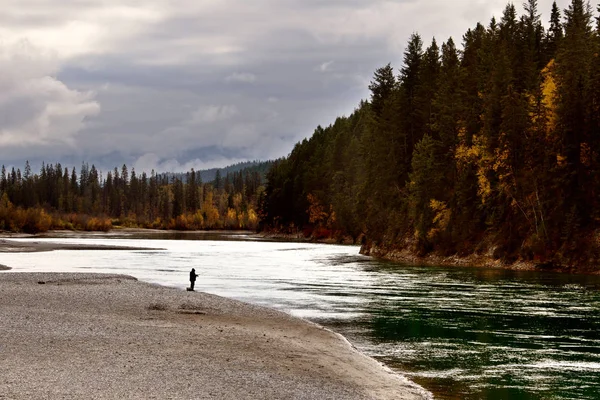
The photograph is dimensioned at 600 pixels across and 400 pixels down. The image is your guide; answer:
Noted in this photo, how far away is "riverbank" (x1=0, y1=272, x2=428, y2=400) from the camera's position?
56.5ft

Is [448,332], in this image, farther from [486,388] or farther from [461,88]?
[461,88]

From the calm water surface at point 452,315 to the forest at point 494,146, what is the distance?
10655 millimetres

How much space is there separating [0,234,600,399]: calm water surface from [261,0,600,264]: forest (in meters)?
10.7

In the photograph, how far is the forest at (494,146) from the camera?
72.6 m

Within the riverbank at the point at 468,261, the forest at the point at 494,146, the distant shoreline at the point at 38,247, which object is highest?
the forest at the point at 494,146

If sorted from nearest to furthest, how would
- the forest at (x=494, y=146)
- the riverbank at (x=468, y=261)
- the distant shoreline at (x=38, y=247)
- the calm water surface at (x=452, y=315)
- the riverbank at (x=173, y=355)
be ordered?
the riverbank at (x=173, y=355) → the calm water surface at (x=452, y=315) → the riverbank at (x=468, y=261) → the forest at (x=494, y=146) → the distant shoreline at (x=38, y=247)

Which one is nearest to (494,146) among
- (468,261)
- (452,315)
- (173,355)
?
(468,261)

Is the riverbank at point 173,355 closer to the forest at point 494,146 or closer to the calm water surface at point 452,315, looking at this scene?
the calm water surface at point 452,315

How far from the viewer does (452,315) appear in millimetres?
36750

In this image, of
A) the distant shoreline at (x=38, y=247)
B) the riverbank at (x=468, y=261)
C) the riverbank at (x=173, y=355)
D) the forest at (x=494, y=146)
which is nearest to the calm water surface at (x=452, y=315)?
the riverbank at (x=173, y=355)

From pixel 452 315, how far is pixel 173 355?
19.4m

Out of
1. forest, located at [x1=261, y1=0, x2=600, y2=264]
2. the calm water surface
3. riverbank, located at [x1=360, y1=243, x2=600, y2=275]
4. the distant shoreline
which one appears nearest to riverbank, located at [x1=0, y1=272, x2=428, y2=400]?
the calm water surface

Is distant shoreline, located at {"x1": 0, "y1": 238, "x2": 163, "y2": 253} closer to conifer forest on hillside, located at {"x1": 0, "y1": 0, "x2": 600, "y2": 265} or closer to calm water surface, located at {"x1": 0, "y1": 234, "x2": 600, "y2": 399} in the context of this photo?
calm water surface, located at {"x1": 0, "y1": 234, "x2": 600, "y2": 399}

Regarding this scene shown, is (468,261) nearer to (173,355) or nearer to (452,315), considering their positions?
(452,315)
